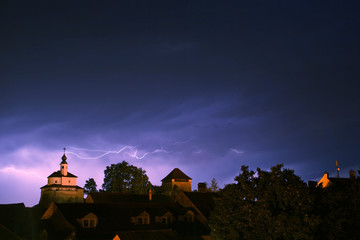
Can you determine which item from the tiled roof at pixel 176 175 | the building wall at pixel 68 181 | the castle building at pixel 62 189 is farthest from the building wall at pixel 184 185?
the building wall at pixel 68 181

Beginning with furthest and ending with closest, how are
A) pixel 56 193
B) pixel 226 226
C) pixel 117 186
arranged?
pixel 56 193 → pixel 117 186 → pixel 226 226

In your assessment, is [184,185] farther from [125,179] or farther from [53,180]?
[53,180]

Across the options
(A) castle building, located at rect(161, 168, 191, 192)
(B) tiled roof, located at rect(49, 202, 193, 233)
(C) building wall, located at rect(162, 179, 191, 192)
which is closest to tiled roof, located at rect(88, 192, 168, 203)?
(B) tiled roof, located at rect(49, 202, 193, 233)

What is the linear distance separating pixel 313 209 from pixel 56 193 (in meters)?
124

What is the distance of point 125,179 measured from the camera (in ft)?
390

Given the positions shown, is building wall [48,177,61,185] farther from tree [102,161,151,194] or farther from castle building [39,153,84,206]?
tree [102,161,151,194]

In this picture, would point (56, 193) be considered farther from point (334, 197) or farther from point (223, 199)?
point (334, 197)

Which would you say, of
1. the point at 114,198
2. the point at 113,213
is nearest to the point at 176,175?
the point at 114,198

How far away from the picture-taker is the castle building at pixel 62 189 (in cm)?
14862

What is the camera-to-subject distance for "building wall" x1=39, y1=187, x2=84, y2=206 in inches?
5832

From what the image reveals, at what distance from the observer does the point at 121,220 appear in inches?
2467

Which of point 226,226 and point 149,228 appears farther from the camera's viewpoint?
point 149,228

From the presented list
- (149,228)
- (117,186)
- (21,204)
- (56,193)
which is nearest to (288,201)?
(149,228)

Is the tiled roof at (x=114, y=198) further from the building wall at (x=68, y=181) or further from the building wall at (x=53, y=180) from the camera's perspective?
the building wall at (x=53, y=180)
